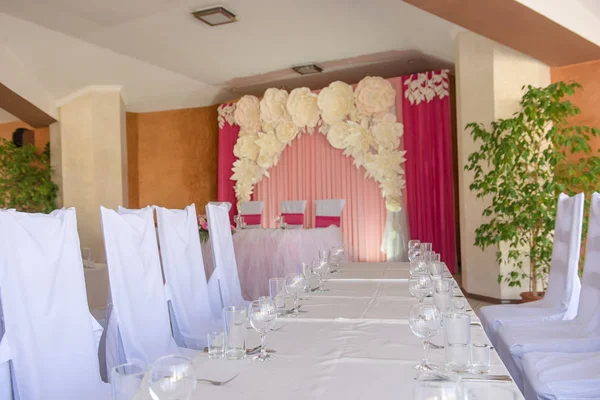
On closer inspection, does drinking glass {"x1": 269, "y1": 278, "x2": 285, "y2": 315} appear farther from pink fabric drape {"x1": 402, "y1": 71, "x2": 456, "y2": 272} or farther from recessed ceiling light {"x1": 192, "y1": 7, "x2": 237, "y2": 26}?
pink fabric drape {"x1": 402, "y1": 71, "x2": 456, "y2": 272}

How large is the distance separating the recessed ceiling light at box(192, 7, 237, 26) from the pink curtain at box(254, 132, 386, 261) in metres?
2.32

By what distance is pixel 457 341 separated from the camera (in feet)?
4.22

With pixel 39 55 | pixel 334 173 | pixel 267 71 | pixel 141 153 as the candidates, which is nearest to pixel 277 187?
pixel 334 173

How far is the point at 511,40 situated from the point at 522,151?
3.36ft

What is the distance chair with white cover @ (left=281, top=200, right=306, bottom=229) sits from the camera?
267 inches

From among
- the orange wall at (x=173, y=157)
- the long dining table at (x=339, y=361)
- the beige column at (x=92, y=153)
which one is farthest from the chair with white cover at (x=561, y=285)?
the orange wall at (x=173, y=157)

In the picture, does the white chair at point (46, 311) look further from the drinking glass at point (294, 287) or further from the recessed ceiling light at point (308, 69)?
the recessed ceiling light at point (308, 69)

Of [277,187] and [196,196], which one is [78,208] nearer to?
[196,196]

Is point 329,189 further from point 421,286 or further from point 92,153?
point 421,286

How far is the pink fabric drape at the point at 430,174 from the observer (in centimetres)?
658

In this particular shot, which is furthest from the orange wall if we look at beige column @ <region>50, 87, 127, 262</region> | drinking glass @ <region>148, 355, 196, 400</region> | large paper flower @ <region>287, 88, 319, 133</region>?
drinking glass @ <region>148, 355, 196, 400</region>

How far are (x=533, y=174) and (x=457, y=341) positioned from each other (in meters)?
3.76

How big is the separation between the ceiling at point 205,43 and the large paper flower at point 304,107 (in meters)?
0.40

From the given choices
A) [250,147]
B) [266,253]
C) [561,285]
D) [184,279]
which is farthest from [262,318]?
[250,147]
